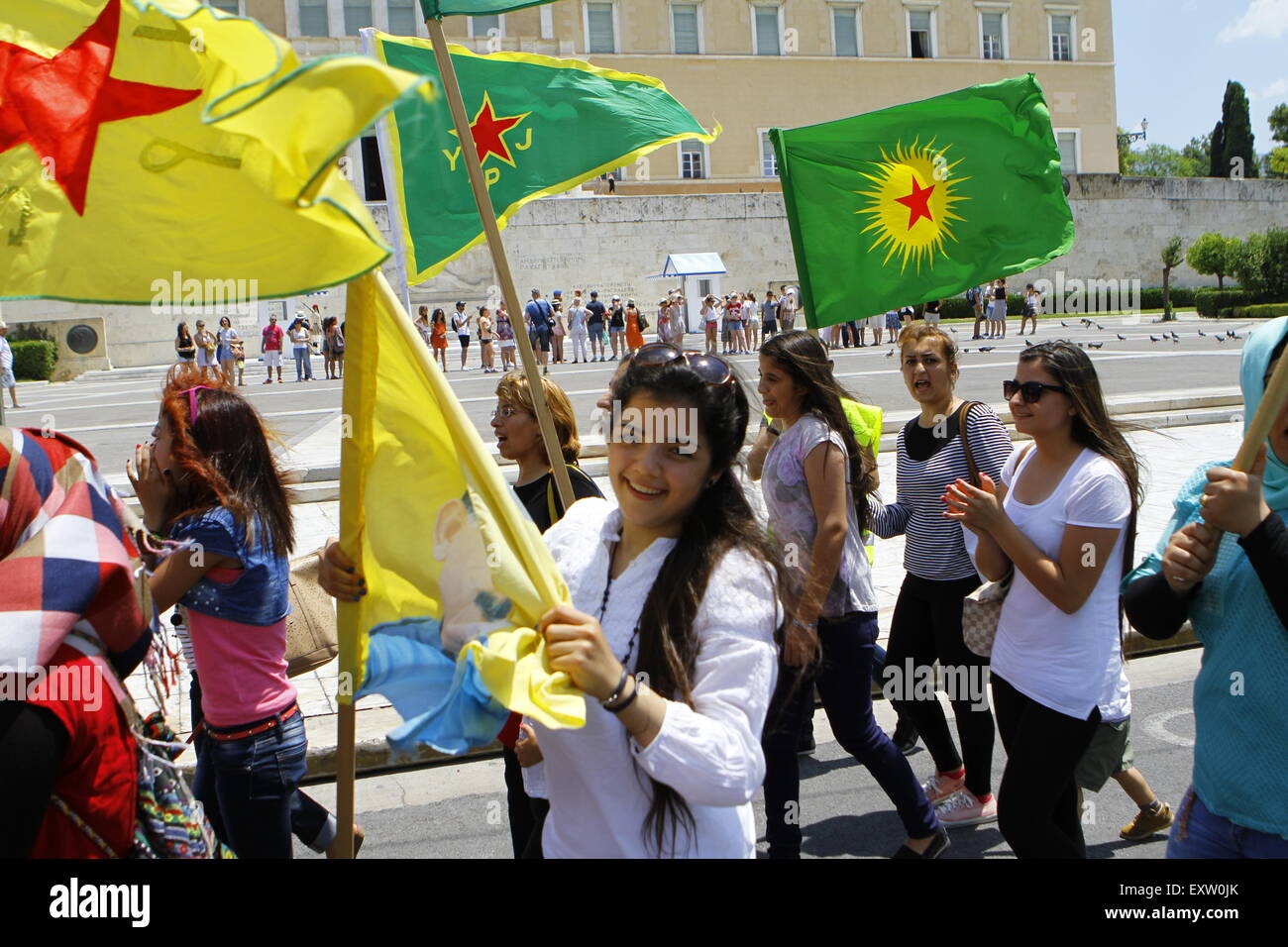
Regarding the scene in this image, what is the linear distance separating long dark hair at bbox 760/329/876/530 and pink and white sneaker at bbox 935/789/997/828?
1.26 meters

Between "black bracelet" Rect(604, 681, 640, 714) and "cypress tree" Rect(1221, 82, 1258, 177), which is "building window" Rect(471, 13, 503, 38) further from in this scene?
"black bracelet" Rect(604, 681, 640, 714)

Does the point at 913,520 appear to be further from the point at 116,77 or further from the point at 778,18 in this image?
the point at 778,18

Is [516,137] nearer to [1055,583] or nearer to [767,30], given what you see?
[1055,583]

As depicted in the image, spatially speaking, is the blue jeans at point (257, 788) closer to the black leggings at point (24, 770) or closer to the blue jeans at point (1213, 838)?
the black leggings at point (24, 770)

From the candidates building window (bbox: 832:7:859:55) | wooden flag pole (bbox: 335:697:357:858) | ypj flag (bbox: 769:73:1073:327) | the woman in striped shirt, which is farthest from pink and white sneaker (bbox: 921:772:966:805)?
building window (bbox: 832:7:859:55)

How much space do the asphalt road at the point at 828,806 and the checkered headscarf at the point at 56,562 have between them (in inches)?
100

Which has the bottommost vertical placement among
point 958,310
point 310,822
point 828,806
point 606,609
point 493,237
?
point 828,806

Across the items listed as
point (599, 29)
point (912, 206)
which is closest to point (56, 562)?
point (912, 206)

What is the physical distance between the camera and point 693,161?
5197 centimetres

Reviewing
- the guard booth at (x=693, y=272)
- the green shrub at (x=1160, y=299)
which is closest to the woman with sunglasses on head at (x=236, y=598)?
the guard booth at (x=693, y=272)

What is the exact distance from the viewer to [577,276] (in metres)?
42.6

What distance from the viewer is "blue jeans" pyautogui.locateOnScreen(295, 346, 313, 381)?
86.3 feet

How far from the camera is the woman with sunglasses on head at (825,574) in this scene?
3.78 m

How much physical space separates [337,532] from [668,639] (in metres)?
7.83
